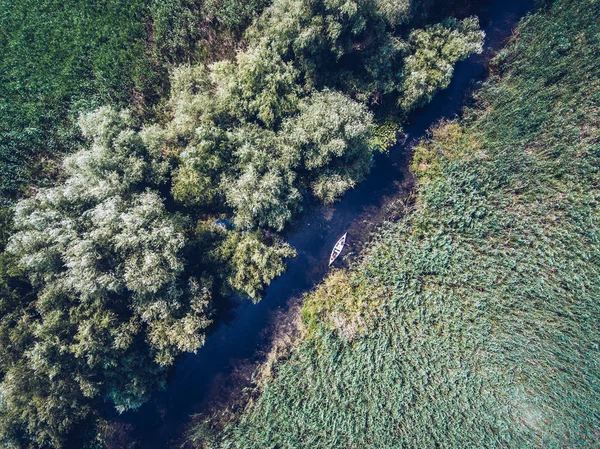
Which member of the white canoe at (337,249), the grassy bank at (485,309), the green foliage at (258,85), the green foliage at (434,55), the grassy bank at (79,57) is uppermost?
the grassy bank at (79,57)

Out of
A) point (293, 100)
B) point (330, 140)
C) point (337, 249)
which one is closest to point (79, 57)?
point (293, 100)

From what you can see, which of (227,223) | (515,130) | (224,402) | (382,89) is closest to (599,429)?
(515,130)

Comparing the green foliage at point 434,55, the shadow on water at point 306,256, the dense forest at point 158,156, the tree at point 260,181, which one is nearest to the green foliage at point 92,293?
the dense forest at point 158,156

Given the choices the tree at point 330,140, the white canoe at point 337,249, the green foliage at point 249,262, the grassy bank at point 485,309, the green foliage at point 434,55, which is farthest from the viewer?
the white canoe at point 337,249

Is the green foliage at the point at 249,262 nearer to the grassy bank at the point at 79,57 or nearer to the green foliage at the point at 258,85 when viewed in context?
the green foliage at the point at 258,85

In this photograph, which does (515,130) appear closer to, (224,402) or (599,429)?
(599,429)
